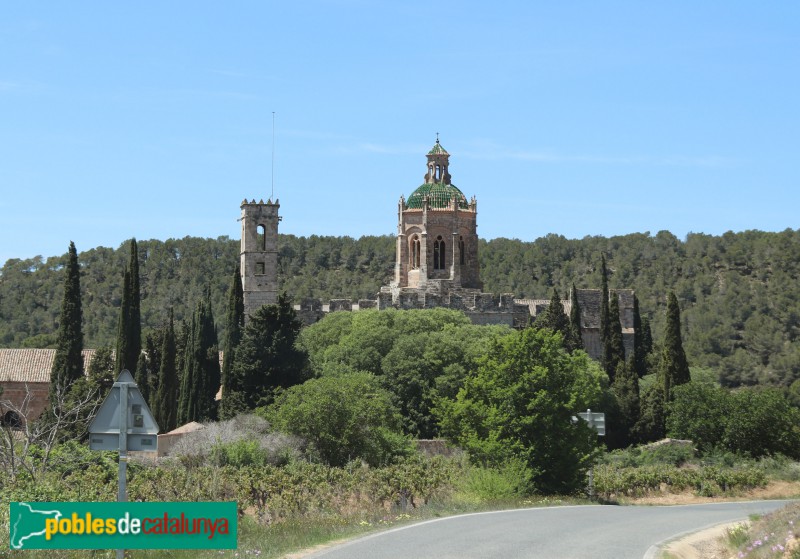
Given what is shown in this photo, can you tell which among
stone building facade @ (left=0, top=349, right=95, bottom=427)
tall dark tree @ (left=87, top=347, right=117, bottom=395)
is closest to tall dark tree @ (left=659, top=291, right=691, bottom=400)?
tall dark tree @ (left=87, top=347, right=117, bottom=395)

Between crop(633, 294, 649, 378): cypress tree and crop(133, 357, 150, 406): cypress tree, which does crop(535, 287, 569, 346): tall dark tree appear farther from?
crop(133, 357, 150, 406): cypress tree

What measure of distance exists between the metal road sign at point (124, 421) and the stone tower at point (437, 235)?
5330cm

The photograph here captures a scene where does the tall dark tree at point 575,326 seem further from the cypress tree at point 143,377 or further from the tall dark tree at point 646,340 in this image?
the cypress tree at point 143,377

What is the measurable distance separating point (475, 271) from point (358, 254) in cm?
5042

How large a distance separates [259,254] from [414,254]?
888cm

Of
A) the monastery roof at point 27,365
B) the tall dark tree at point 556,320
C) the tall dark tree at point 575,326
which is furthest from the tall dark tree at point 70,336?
the tall dark tree at point 575,326

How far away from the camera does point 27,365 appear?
210 ft

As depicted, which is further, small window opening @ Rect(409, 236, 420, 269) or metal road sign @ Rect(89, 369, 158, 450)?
small window opening @ Rect(409, 236, 420, 269)

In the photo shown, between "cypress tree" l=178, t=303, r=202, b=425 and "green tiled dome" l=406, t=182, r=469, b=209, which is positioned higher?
"green tiled dome" l=406, t=182, r=469, b=209

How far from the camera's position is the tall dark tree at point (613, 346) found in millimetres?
61094

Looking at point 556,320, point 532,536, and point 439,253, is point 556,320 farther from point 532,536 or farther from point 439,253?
point 532,536

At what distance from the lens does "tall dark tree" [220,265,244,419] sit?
48.3 meters

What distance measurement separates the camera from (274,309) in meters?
49.6

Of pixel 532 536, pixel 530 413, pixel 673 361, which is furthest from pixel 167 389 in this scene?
pixel 532 536
